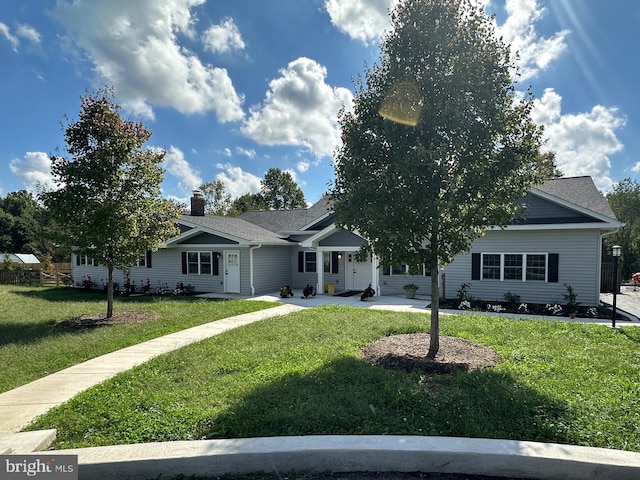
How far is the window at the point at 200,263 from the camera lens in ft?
56.6

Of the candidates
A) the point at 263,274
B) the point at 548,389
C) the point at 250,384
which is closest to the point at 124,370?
the point at 250,384

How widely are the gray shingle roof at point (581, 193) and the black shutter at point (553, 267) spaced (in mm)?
1915

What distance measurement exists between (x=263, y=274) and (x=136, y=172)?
7773mm

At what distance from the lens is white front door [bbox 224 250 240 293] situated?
54.7 ft

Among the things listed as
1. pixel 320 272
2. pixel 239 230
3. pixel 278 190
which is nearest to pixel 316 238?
pixel 320 272

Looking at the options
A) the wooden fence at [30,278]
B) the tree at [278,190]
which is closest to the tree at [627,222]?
the wooden fence at [30,278]

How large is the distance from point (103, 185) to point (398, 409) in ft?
33.0

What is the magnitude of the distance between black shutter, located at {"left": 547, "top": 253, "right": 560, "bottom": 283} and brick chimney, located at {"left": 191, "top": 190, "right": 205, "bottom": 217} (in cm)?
1679

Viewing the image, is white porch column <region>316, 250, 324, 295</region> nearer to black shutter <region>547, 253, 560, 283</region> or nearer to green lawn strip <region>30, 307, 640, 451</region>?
black shutter <region>547, 253, 560, 283</region>

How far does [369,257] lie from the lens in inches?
608

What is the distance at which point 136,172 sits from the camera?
10.6m

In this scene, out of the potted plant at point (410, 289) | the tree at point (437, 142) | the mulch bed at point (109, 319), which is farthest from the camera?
the potted plant at point (410, 289)

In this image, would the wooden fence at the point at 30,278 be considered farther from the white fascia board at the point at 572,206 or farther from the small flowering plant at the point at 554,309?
the white fascia board at the point at 572,206

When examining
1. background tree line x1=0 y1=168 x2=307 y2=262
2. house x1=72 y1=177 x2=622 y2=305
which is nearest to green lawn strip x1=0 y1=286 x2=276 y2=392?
house x1=72 y1=177 x2=622 y2=305
